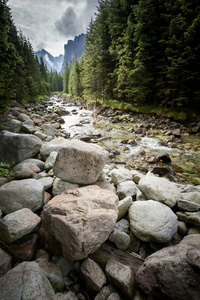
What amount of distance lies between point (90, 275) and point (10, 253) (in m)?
1.37

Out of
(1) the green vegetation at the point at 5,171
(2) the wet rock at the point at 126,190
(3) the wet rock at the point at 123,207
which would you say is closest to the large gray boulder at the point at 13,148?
(1) the green vegetation at the point at 5,171

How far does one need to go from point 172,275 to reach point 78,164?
2.42 meters

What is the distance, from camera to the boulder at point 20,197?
98.7 inches

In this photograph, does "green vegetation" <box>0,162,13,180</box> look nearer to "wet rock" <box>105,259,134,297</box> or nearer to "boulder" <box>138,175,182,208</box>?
"wet rock" <box>105,259,134,297</box>

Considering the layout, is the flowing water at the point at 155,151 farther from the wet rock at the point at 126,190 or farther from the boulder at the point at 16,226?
the boulder at the point at 16,226

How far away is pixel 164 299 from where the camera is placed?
1.60 metres

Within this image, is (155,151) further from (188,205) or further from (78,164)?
(78,164)

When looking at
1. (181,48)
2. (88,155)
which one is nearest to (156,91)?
(181,48)

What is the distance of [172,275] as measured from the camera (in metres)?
1.58

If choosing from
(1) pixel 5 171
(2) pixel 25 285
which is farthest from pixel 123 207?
(1) pixel 5 171

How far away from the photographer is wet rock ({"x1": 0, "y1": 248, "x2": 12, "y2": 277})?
179 cm

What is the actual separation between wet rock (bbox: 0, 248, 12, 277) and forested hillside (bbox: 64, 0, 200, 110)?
1568 cm

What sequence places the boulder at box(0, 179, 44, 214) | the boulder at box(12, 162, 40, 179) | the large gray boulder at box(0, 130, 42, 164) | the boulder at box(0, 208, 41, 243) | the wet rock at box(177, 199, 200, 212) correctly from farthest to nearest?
the large gray boulder at box(0, 130, 42, 164), the boulder at box(12, 162, 40, 179), the wet rock at box(177, 199, 200, 212), the boulder at box(0, 179, 44, 214), the boulder at box(0, 208, 41, 243)

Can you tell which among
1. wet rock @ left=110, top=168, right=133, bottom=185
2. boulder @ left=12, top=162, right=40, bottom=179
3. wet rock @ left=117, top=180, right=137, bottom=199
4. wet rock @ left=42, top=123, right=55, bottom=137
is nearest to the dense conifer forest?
wet rock @ left=42, top=123, right=55, bottom=137
